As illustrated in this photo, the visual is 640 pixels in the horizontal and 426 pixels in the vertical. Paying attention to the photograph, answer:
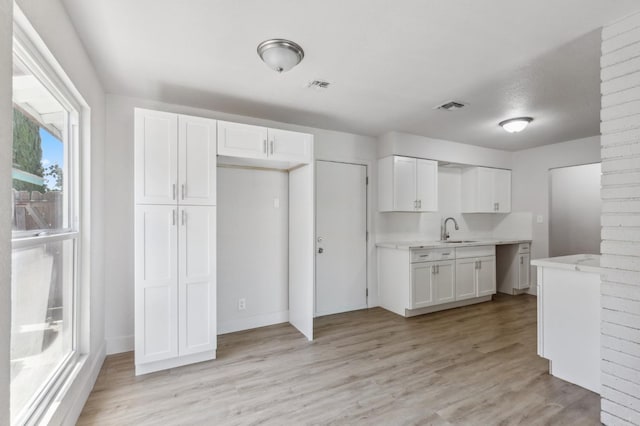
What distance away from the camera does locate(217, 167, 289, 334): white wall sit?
11.2 ft

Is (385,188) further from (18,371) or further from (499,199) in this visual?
(18,371)

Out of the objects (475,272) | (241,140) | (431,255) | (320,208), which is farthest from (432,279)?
(241,140)

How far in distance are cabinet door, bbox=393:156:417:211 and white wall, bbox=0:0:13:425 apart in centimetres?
373

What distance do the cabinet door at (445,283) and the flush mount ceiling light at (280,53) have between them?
319 cm

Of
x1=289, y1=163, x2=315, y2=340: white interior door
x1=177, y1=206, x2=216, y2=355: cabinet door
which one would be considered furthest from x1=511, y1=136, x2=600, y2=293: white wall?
x1=177, y1=206, x2=216, y2=355: cabinet door

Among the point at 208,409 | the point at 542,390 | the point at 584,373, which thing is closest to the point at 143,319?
the point at 208,409

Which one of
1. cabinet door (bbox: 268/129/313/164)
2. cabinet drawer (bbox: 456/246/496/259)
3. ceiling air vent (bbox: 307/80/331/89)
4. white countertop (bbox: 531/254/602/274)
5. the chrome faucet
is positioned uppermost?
ceiling air vent (bbox: 307/80/331/89)

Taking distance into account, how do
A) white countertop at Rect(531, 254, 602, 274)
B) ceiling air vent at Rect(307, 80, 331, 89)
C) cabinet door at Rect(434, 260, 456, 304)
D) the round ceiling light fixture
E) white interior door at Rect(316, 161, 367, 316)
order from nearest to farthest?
white countertop at Rect(531, 254, 602, 274)
ceiling air vent at Rect(307, 80, 331, 89)
the round ceiling light fixture
white interior door at Rect(316, 161, 367, 316)
cabinet door at Rect(434, 260, 456, 304)

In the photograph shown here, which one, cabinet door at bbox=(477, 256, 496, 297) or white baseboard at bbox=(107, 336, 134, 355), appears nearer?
white baseboard at bbox=(107, 336, 134, 355)

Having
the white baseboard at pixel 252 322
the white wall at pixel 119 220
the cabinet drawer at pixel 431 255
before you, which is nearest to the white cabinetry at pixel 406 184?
the cabinet drawer at pixel 431 255

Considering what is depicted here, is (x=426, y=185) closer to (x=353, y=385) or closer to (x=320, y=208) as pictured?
(x=320, y=208)

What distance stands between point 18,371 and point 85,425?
0.75m

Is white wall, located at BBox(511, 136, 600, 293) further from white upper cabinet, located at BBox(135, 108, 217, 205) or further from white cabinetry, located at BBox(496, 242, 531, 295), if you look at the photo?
white upper cabinet, located at BBox(135, 108, 217, 205)

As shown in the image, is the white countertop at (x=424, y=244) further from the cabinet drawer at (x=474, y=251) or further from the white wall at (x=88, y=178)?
the white wall at (x=88, y=178)
